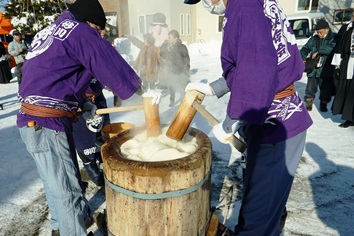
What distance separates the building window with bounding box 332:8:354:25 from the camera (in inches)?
680

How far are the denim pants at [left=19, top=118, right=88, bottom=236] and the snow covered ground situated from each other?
55cm

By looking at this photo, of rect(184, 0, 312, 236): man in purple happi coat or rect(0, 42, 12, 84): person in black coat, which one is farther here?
rect(0, 42, 12, 84): person in black coat

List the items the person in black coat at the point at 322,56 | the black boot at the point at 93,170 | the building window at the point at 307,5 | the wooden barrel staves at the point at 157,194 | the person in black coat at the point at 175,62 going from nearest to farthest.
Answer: the wooden barrel staves at the point at 157,194 → the black boot at the point at 93,170 → the person in black coat at the point at 322,56 → the person in black coat at the point at 175,62 → the building window at the point at 307,5

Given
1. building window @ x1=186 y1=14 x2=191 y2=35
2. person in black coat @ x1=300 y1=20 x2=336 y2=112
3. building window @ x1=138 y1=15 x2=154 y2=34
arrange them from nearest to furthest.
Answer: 1. person in black coat @ x1=300 y1=20 x2=336 y2=112
2. building window @ x1=138 y1=15 x2=154 y2=34
3. building window @ x1=186 y1=14 x2=191 y2=35

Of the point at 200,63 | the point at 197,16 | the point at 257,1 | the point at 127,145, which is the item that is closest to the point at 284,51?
the point at 257,1

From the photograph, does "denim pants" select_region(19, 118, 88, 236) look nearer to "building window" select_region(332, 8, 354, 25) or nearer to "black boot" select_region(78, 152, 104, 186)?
"black boot" select_region(78, 152, 104, 186)

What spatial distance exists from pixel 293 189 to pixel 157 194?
2314mm

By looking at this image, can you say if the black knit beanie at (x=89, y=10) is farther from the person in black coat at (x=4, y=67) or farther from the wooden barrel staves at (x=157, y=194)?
the person in black coat at (x=4, y=67)

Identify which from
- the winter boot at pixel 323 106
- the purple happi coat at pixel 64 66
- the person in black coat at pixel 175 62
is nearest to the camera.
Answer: the purple happi coat at pixel 64 66

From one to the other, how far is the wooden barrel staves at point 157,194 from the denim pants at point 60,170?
0.48 meters

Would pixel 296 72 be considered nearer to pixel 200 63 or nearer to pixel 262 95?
pixel 262 95

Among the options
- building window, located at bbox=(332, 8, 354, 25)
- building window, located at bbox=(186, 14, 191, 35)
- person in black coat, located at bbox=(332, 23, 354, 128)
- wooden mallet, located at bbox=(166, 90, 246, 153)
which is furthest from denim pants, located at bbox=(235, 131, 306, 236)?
building window, located at bbox=(186, 14, 191, 35)

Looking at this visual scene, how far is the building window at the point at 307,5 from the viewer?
19.1m

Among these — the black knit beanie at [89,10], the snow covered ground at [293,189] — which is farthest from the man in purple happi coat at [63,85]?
the snow covered ground at [293,189]
